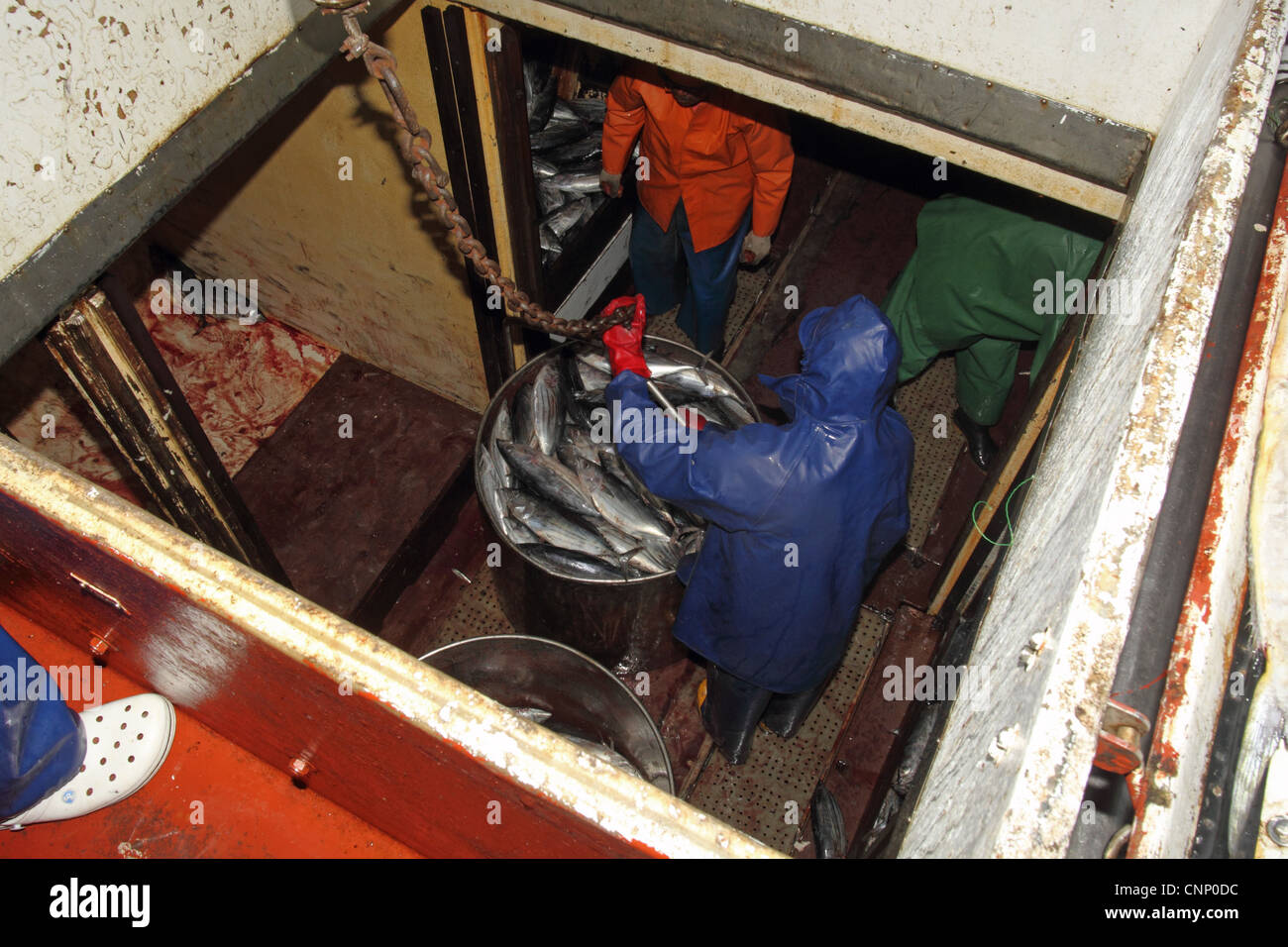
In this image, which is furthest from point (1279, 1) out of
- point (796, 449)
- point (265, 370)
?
point (265, 370)

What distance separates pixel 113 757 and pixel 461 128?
2504 millimetres

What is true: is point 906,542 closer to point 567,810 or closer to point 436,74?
point 436,74

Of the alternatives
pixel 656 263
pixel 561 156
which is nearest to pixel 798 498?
pixel 656 263

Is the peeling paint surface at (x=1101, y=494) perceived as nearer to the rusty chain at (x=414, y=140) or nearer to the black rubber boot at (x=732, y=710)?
the rusty chain at (x=414, y=140)

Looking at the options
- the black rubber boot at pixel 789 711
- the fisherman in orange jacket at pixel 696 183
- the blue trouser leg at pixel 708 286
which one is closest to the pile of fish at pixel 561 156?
the fisherman in orange jacket at pixel 696 183

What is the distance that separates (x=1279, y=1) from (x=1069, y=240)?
68.6 inches

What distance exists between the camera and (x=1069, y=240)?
11.4ft

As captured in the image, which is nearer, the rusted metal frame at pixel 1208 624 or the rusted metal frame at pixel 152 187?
the rusted metal frame at pixel 1208 624

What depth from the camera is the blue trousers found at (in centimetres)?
461

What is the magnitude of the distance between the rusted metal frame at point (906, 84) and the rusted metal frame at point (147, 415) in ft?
5.97

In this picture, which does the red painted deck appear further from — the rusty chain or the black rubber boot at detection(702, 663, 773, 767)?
the black rubber boot at detection(702, 663, 773, 767)

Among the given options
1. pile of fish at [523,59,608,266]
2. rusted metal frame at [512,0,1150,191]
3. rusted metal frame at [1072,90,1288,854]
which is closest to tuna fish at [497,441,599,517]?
pile of fish at [523,59,608,266]

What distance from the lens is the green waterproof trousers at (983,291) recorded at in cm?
355

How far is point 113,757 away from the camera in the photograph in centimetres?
213
